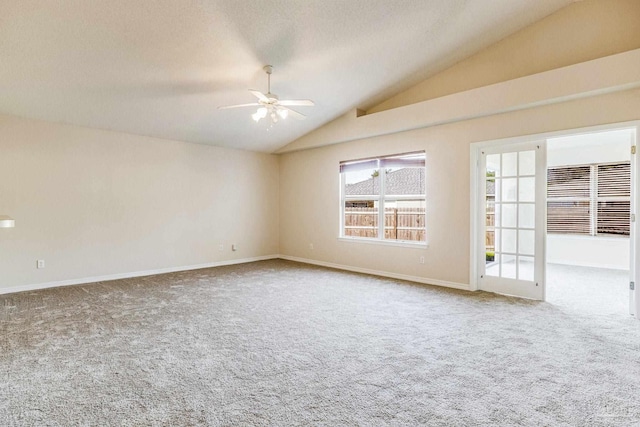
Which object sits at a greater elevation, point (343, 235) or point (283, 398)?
point (343, 235)

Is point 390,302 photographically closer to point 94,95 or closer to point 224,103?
point 224,103

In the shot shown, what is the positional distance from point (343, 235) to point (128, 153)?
407 cm

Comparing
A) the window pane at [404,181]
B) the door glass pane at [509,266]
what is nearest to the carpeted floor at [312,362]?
the door glass pane at [509,266]

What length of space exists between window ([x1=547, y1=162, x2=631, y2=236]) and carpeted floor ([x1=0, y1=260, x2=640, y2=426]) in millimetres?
4488

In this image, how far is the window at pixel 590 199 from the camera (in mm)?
6840

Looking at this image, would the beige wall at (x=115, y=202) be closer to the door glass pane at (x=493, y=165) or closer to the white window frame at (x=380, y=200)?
the white window frame at (x=380, y=200)

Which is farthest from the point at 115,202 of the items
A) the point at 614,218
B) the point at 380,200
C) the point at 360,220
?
the point at 614,218

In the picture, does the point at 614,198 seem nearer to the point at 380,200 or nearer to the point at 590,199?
the point at 590,199

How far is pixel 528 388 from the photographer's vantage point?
2145mm

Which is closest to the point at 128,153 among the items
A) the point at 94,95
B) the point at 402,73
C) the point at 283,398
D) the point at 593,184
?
the point at 94,95

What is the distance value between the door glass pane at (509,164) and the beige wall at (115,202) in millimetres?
4819

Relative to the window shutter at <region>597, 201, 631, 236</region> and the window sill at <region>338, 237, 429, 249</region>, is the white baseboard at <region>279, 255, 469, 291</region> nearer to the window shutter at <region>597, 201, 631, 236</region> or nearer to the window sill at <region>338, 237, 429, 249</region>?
the window sill at <region>338, 237, 429, 249</region>

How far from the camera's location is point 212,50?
367 centimetres

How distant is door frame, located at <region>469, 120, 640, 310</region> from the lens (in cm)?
356
